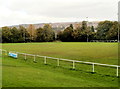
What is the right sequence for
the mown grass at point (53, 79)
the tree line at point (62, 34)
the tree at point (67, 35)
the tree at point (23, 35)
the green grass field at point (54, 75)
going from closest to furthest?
the mown grass at point (53, 79) < the green grass field at point (54, 75) < the tree line at point (62, 34) < the tree at point (23, 35) < the tree at point (67, 35)

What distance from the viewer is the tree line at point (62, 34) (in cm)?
8294

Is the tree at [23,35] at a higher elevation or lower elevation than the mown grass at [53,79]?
higher

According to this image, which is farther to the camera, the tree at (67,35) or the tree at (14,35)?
the tree at (67,35)

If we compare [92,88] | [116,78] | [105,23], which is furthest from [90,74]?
[105,23]

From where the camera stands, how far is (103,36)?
276 ft

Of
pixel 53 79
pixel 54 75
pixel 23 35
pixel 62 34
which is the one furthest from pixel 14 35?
pixel 53 79

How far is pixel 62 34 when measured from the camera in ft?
284

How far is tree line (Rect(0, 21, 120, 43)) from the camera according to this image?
82.9 metres

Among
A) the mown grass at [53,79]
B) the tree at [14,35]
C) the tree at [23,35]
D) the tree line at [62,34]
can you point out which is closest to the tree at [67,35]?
the tree line at [62,34]

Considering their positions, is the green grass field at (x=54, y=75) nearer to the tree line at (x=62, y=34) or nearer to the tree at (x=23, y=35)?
the tree line at (x=62, y=34)

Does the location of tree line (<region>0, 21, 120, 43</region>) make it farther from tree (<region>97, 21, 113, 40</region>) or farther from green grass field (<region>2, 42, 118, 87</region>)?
green grass field (<region>2, 42, 118, 87</region>)

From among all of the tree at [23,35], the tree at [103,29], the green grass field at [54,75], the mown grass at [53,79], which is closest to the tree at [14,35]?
the tree at [23,35]

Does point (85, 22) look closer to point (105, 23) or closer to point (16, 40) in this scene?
point (105, 23)

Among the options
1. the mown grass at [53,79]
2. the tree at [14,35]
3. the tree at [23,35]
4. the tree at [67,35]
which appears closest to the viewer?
the mown grass at [53,79]
